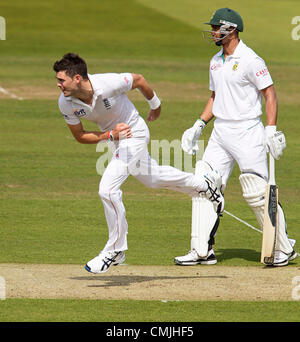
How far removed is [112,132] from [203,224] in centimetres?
169

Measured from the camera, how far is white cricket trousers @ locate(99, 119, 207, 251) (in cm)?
795

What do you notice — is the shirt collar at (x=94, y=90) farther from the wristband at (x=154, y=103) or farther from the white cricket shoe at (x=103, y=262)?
the white cricket shoe at (x=103, y=262)

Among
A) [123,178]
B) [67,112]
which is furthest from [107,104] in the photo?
[123,178]

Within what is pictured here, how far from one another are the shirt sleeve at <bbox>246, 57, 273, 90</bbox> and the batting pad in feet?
3.16

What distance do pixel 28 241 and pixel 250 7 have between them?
115 ft

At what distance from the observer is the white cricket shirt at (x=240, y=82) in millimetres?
8758

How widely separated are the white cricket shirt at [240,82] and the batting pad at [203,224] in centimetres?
63

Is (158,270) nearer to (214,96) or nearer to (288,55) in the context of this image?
(214,96)

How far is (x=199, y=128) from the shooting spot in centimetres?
931

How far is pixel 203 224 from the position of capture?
9.02m

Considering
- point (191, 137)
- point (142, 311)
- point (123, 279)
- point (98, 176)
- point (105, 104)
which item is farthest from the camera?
point (98, 176)

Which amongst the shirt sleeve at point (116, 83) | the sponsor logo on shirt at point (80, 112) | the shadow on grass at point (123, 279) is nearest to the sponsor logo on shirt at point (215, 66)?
the shirt sleeve at point (116, 83)

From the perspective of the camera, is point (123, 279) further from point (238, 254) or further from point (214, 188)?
point (238, 254)
